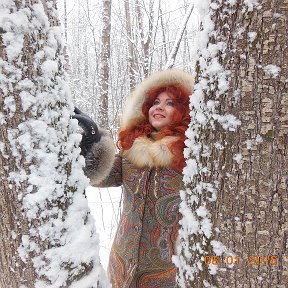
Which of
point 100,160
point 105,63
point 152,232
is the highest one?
point 105,63

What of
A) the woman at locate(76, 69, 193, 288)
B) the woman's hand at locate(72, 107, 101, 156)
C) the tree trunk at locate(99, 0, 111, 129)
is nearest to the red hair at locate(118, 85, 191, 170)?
the woman at locate(76, 69, 193, 288)

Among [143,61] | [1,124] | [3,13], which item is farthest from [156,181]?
[143,61]

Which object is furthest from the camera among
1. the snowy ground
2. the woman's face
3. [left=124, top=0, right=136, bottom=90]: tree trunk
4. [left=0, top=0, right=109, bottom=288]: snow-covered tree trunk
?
[left=124, top=0, right=136, bottom=90]: tree trunk

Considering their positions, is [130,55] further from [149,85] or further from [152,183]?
[152,183]

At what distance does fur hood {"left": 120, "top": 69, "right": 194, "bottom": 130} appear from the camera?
6.44 feet

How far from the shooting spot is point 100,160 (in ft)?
6.01

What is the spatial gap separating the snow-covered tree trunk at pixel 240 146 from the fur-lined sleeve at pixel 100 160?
1.00m

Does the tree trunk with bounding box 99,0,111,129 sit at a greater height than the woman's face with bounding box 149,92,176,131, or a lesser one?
greater

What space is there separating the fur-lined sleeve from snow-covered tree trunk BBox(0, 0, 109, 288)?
2.59 feet

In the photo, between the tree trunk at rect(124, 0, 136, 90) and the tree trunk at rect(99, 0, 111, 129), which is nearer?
the tree trunk at rect(124, 0, 136, 90)

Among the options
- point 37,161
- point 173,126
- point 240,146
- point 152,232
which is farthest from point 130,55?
point 240,146
